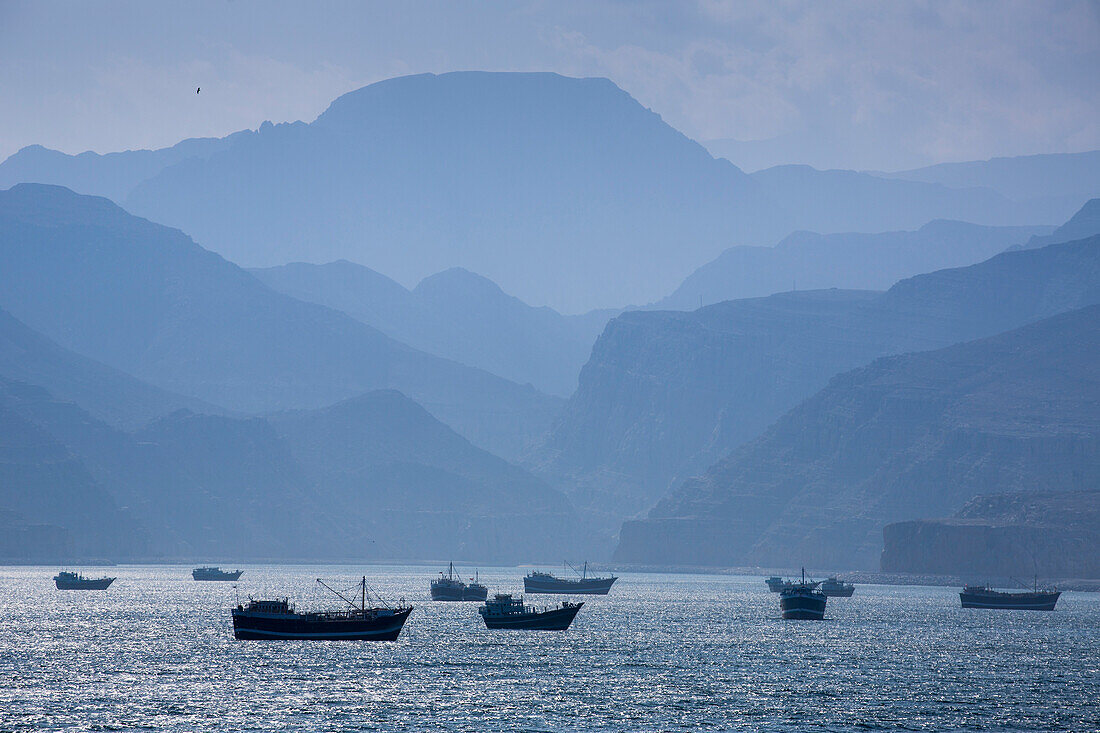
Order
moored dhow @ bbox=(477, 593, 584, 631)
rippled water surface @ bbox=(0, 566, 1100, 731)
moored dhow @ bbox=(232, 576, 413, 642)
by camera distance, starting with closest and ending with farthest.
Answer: rippled water surface @ bbox=(0, 566, 1100, 731) < moored dhow @ bbox=(232, 576, 413, 642) < moored dhow @ bbox=(477, 593, 584, 631)

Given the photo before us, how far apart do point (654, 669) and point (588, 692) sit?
21001mm

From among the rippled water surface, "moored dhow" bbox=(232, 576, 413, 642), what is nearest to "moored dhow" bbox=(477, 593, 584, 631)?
the rippled water surface

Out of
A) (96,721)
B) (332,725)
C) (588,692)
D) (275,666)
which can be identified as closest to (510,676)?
(588,692)

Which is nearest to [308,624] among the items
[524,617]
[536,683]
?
[524,617]

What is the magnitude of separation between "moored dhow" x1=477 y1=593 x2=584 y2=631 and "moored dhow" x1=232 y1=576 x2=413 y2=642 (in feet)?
84.4

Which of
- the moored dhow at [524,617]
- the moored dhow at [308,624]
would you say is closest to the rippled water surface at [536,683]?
the moored dhow at [308,624]

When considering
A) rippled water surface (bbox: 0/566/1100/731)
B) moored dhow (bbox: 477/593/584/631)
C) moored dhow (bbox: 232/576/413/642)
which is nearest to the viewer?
rippled water surface (bbox: 0/566/1100/731)

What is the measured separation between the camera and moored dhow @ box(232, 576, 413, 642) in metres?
165

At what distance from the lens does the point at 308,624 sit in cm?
16562

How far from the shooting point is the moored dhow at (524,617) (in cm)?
19238

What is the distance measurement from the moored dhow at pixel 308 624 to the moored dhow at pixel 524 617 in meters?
25.7

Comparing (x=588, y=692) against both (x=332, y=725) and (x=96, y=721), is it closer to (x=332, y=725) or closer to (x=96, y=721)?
(x=332, y=725)

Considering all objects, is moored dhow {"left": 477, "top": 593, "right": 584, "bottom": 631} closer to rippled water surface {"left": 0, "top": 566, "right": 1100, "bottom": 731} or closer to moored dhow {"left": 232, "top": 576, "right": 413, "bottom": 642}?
rippled water surface {"left": 0, "top": 566, "right": 1100, "bottom": 731}

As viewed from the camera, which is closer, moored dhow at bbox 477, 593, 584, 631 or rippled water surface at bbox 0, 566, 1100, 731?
rippled water surface at bbox 0, 566, 1100, 731
